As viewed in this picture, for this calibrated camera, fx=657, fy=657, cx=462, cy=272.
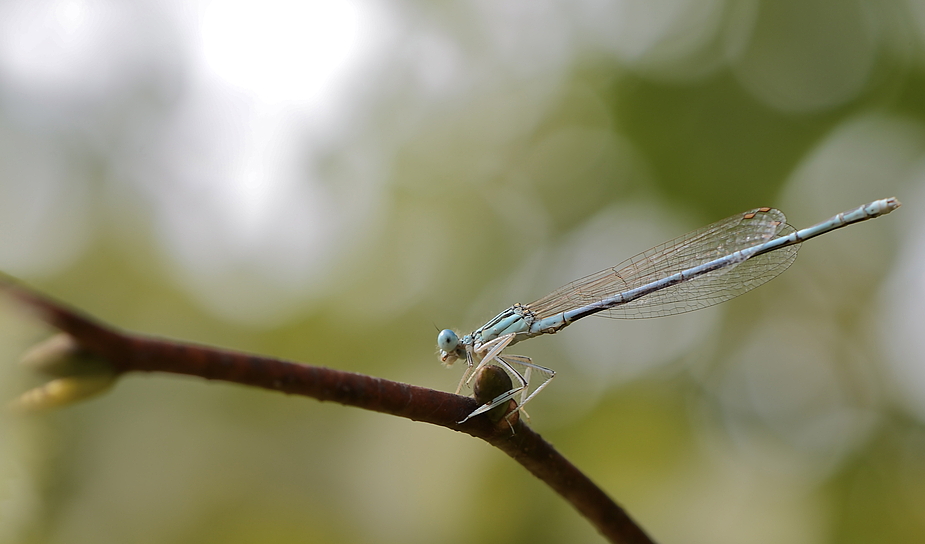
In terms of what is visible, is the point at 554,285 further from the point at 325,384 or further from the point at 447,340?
the point at 325,384

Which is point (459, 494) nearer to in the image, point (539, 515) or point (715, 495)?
point (539, 515)

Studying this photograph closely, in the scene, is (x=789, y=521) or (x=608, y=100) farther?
(x=608, y=100)

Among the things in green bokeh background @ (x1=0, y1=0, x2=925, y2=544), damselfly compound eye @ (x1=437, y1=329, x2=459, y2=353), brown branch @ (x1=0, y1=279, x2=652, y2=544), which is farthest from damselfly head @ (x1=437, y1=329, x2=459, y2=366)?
brown branch @ (x1=0, y1=279, x2=652, y2=544)

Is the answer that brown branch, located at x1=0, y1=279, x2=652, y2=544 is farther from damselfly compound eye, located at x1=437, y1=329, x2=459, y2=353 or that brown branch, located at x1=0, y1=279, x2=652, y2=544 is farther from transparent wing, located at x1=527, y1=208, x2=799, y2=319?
transparent wing, located at x1=527, y1=208, x2=799, y2=319

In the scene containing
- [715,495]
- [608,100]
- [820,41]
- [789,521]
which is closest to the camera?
[789,521]

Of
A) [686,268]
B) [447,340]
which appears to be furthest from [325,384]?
[686,268]

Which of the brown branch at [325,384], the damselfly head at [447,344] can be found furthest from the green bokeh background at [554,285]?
the brown branch at [325,384]

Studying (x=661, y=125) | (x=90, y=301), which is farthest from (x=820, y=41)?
(x=90, y=301)
